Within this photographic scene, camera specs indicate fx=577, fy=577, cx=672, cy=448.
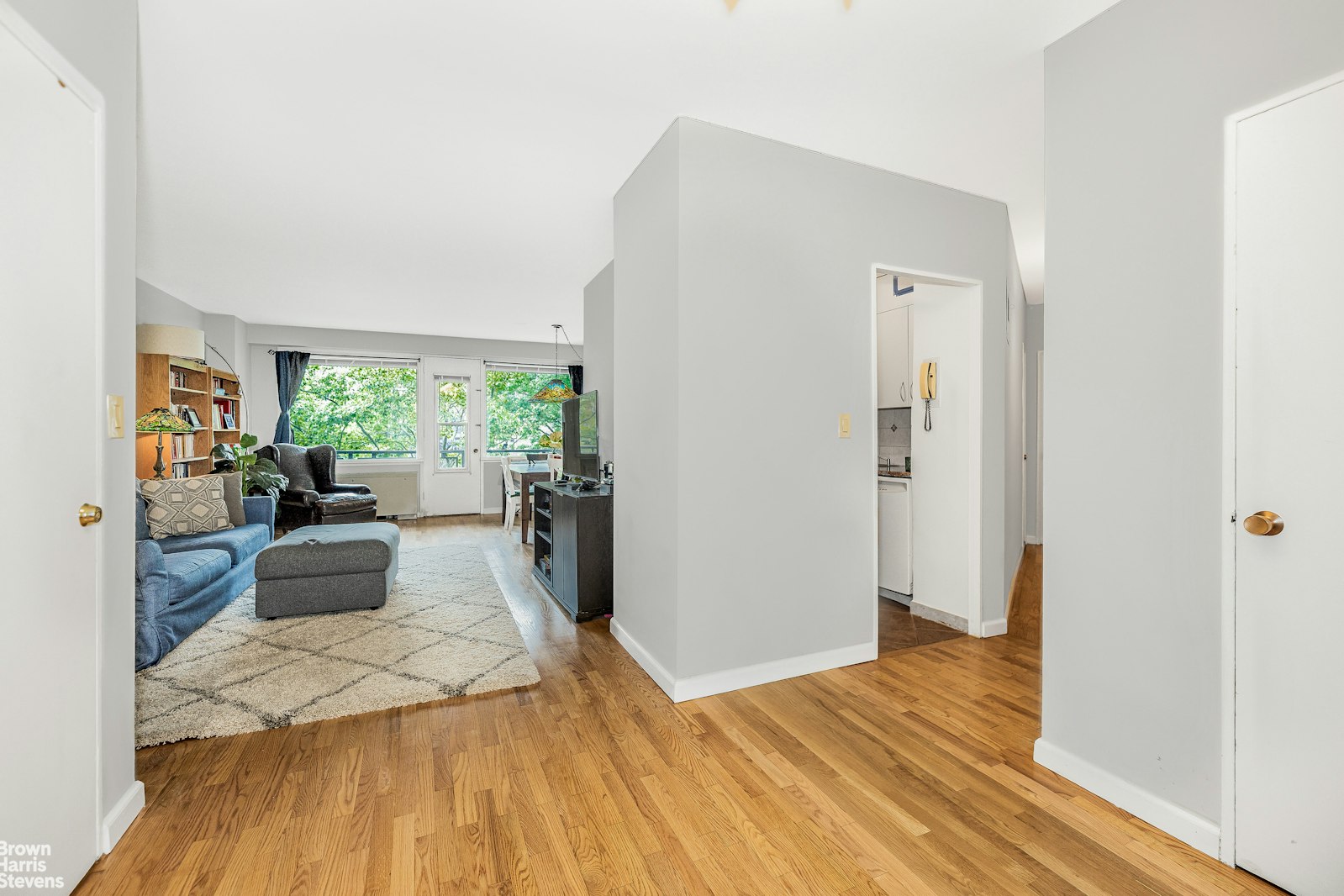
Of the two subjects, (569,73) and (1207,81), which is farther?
(569,73)

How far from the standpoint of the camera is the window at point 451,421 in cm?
814

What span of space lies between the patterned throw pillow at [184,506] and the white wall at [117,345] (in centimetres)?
276

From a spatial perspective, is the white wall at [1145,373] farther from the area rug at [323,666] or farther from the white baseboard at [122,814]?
the white baseboard at [122,814]

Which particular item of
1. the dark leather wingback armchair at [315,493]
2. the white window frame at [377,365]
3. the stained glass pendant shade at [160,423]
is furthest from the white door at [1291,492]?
the white window frame at [377,365]

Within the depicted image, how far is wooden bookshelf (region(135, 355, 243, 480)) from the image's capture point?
509 centimetres

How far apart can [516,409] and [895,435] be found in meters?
5.94

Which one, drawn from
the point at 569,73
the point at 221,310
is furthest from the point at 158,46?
the point at 221,310

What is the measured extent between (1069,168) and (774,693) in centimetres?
231

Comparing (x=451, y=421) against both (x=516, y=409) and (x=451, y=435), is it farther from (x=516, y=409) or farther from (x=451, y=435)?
(x=516, y=409)

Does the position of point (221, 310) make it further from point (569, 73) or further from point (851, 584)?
point (851, 584)

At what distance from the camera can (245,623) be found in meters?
3.43

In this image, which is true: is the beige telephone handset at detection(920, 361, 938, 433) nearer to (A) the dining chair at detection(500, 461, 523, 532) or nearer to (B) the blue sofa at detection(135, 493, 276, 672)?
(B) the blue sofa at detection(135, 493, 276, 672)

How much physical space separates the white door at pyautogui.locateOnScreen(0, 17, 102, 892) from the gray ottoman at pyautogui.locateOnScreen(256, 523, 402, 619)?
83.7 inches

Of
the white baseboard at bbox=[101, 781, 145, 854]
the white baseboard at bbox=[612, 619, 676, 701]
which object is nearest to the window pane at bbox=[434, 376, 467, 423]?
the white baseboard at bbox=[612, 619, 676, 701]
